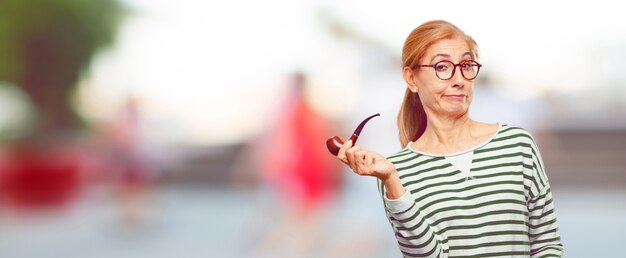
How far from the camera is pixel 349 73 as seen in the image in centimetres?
2600

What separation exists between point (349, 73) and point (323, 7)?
15.4 ft

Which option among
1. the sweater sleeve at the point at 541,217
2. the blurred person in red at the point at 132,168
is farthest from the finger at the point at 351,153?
the blurred person in red at the point at 132,168

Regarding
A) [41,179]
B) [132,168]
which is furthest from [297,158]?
[41,179]

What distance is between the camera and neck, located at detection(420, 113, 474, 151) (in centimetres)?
167

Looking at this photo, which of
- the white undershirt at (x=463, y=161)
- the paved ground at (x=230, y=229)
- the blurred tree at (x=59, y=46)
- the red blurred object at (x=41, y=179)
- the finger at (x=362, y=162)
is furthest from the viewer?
the blurred tree at (x=59, y=46)

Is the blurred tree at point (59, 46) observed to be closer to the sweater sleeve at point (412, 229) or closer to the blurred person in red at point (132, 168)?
the blurred person in red at point (132, 168)

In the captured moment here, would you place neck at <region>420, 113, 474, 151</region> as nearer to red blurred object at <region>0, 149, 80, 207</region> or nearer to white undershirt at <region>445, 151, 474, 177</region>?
white undershirt at <region>445, 151, 474, 177</region>

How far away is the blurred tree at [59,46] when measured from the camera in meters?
27.7

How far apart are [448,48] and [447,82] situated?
5 centimetres

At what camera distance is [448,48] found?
5.35ft

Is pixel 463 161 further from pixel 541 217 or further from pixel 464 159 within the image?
pixel 541 217

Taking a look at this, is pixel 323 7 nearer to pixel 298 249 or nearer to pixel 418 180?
pixel 298 249

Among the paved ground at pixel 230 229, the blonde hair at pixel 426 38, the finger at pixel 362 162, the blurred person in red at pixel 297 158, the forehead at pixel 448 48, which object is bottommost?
the finger at pixel 362 162

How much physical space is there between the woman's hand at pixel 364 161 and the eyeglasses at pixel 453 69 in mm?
178
